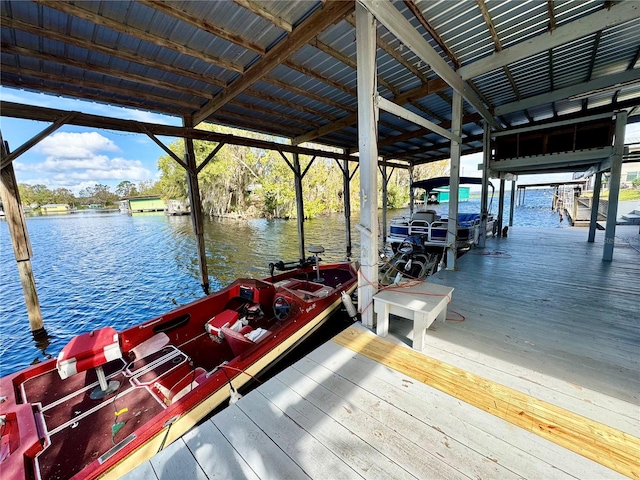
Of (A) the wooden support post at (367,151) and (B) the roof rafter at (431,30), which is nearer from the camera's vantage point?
(A) the wooden support post at (367,151)

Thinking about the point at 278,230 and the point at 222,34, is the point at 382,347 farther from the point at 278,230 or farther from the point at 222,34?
the point at 278,230

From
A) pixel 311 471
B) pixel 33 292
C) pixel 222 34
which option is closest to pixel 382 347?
pixel 311 471

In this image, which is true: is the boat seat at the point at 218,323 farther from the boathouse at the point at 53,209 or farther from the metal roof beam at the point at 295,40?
the boathouse at the point at 53,209

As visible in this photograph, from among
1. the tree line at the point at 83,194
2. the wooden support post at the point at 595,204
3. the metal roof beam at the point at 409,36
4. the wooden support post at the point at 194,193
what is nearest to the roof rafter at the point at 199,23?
the metal roof beam at the point at 409,36

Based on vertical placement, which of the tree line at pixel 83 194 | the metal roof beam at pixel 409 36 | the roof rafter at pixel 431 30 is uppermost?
the tree line at pixel 83 194

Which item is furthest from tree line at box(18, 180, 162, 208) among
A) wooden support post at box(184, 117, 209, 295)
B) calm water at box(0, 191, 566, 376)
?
wooden support post at box(184, 117, 209, 295)

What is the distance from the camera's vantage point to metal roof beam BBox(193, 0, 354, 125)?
2742mm

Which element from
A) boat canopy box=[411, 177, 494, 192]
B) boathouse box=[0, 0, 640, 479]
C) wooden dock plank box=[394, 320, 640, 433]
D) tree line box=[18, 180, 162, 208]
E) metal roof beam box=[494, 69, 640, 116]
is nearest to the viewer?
boathouse box=[0, 0, 640, 479]

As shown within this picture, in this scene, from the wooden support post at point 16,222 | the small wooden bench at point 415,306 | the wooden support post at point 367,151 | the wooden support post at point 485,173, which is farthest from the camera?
the wooden support post at point 485,173

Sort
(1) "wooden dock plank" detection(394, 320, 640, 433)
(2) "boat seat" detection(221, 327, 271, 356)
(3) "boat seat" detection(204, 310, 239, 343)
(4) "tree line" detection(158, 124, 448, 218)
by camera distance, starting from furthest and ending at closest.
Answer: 1. (4) "tree line" detection(158, 124, 448, 218)
2. (3) "boat seat" detection(204, 310, 239, 343)
3. (2) "boat seat" detection(221, 327, 271, 356)
4. (1) "wooden dock plank" detection(394, 320, 640, 433)

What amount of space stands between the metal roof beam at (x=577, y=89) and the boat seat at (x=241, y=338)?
7428mm

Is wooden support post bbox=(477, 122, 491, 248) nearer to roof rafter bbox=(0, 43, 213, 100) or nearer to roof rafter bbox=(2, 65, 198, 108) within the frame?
roof rafter bbox=(0, 43, 213, 100)

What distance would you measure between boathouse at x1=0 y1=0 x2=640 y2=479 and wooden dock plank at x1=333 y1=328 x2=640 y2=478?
0.5 inches

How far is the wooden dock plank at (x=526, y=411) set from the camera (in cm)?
137
